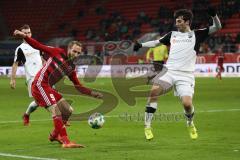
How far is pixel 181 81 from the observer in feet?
38.0

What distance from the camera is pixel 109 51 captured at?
4712cm

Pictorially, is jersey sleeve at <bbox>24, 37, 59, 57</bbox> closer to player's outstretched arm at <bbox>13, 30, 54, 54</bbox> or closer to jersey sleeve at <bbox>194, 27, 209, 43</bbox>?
player's outstretched arm at <bbox>13, 30, 54, 54</bbox>

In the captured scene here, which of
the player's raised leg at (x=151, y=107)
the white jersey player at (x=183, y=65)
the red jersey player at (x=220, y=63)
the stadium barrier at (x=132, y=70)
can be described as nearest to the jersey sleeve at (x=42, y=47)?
the white jersey player at (x=183, y=65)

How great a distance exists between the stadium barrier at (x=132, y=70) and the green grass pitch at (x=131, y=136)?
21.2m

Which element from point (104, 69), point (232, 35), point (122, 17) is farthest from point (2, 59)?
point (232, 35)

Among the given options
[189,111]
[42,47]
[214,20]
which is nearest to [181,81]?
[189,111]

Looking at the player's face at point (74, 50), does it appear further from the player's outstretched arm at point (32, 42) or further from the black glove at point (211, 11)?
the black glove at point (211, 11)

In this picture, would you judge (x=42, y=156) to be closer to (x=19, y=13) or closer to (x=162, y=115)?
(x=162, y=115)

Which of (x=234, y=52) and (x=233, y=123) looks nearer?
(x=233, y=123)

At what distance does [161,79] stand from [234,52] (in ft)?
98.6

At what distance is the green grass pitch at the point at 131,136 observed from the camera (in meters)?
9.68

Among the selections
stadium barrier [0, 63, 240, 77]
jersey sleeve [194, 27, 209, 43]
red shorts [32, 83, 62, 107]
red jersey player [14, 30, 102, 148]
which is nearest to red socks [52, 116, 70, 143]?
red jersey player [14, 30, 102, 148]

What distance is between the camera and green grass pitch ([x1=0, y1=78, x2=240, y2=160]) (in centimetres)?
968

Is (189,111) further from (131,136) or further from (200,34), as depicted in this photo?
(200,34)
